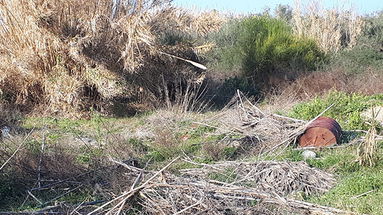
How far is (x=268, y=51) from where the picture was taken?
2064 centimetres

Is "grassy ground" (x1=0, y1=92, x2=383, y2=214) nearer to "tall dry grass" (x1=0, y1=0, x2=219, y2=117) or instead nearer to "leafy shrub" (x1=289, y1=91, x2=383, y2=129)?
"leafy shrub" (x1=289, y1=91, x2=383, y2=129)

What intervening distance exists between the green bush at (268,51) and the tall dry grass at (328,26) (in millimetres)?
2171

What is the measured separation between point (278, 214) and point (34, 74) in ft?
39.6

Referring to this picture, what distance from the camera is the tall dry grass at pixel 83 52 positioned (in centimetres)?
1600

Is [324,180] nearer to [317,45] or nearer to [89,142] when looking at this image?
[89,142]

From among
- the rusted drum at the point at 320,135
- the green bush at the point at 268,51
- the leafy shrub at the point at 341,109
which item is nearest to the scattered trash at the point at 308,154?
the rusted drum at the point at 320,135

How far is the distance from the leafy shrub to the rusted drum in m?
1.48

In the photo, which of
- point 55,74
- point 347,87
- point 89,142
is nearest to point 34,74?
point 55,74

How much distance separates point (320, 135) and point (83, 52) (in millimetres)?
8264

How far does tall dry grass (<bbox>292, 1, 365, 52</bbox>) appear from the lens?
2422cm

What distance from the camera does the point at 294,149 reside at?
987 centimetres

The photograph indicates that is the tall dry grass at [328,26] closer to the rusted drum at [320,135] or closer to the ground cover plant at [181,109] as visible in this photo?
the ground cover plant at [181,109]

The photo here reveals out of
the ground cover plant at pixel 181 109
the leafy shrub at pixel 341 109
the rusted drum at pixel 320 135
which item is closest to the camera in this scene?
the ground cover plant at pixel 181 109

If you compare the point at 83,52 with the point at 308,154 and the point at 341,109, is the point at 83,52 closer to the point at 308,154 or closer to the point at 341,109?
the point at 341,109
